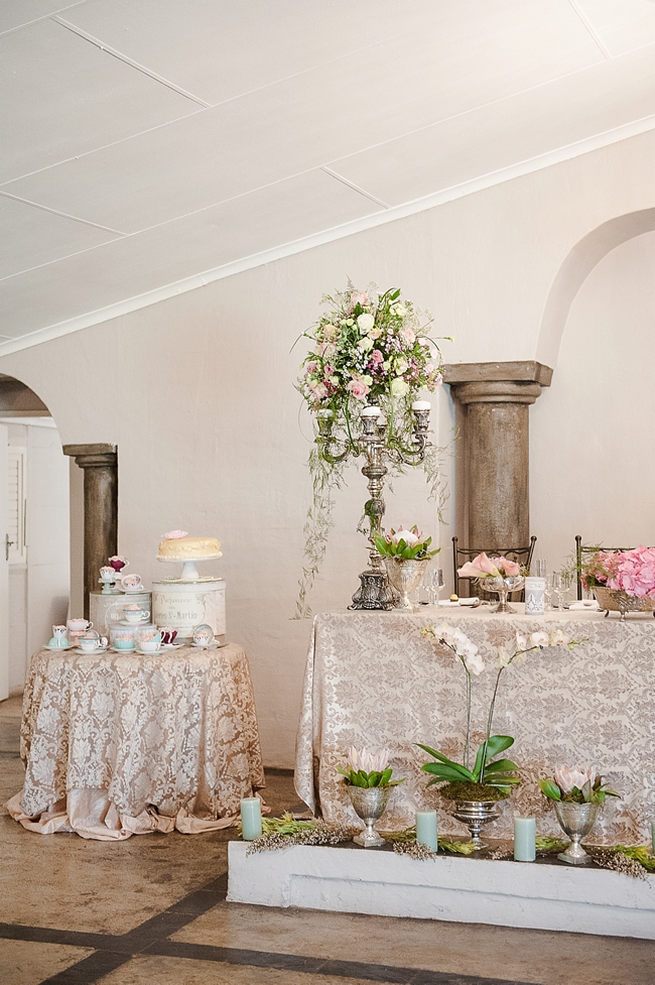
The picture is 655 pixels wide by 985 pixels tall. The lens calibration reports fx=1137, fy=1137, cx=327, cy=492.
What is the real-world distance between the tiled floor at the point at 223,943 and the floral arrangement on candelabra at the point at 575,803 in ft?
0.88

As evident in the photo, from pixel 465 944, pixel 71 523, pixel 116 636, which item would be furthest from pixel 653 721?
pixel 71 523

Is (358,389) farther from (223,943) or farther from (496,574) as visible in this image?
(223,943)

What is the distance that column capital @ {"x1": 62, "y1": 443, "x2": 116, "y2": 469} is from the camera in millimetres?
6957

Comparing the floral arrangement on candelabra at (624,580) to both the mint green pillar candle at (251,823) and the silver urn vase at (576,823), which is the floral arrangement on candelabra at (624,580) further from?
the mint green pillar candle at (251,823)

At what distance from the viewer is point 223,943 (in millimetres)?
3664

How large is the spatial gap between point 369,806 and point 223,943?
2.27 feet

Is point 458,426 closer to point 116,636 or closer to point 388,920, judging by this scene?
point 116,636

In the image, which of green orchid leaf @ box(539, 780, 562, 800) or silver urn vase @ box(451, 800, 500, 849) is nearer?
green orchid leaf @ box(539, 780, 562, 800)

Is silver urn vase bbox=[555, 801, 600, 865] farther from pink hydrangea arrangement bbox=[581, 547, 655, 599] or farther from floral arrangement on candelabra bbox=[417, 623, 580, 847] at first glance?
pink hydrangea arrangement bbox=[581, 547, 655, 599]

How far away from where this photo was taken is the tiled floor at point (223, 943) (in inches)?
133

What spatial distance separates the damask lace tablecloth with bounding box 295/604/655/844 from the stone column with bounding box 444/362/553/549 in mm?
1792

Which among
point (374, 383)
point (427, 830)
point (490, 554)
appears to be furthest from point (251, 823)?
point (490, 554)

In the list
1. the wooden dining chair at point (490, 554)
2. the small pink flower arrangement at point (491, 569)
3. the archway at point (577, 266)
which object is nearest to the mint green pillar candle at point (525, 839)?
the small pink flower arrangement at point (491, 569)

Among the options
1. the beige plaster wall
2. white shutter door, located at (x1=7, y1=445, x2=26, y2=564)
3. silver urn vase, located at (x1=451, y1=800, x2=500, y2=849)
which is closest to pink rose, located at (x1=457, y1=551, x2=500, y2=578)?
silver urn vase, located at (x1=451, y1=800, x2=500, y2=849)
